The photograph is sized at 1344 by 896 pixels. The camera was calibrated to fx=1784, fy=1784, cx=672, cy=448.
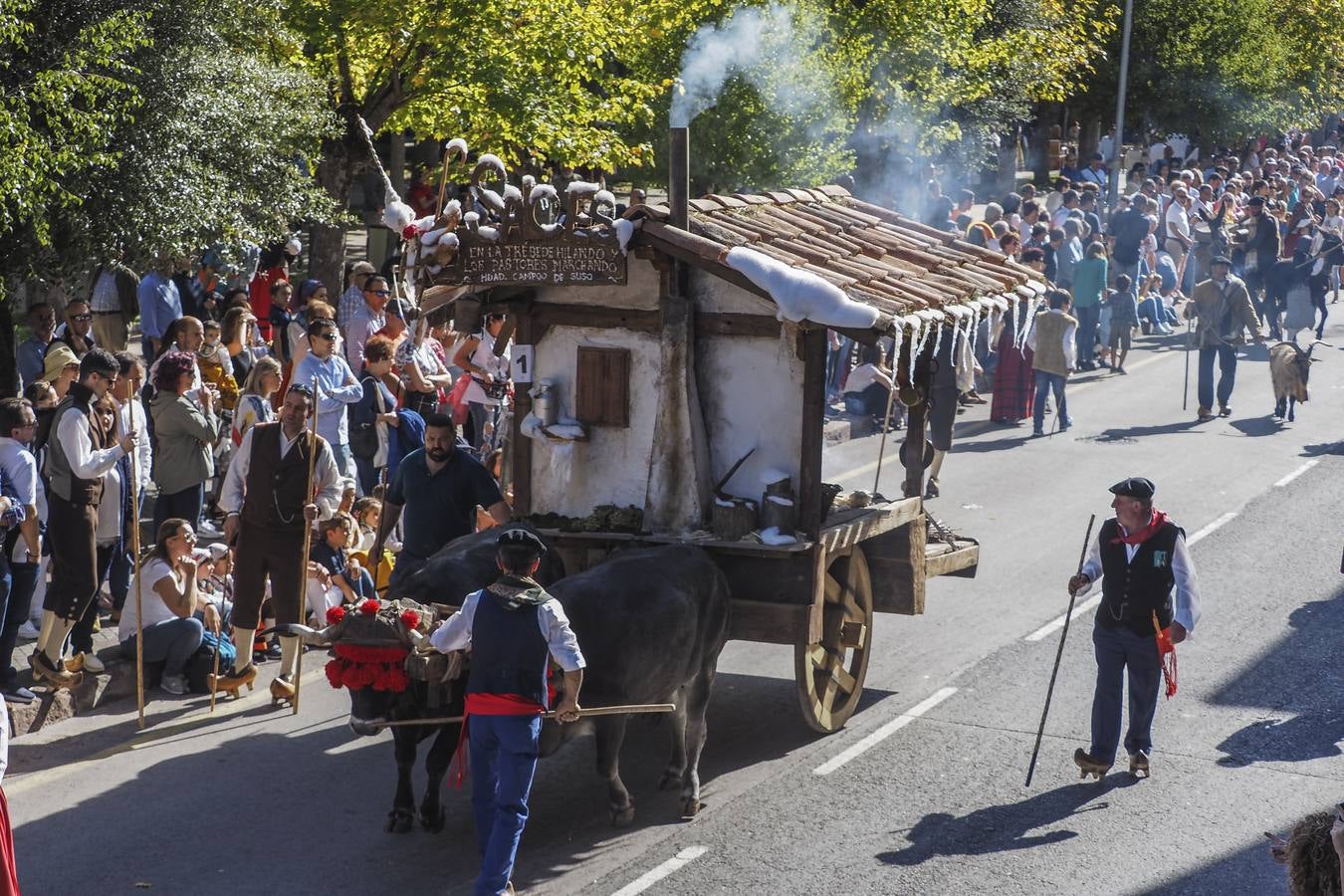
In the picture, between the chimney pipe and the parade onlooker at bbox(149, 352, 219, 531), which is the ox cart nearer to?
the chimney pipe

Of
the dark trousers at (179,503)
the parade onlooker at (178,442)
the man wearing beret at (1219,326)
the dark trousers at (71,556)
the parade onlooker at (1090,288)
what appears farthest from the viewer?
the parade onlooker at (1090,288)

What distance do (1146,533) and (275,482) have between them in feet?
16.6

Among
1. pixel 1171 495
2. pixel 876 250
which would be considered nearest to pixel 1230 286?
pixel 1171 495

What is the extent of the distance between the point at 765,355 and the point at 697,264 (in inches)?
27.6

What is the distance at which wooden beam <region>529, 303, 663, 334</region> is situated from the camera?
10.0 m

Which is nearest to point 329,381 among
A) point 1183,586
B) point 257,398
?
point 257,398

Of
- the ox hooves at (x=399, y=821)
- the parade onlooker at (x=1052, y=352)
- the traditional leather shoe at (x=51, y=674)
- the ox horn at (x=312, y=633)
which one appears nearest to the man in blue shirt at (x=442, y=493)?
the ox hooves at (x=399, y=821)

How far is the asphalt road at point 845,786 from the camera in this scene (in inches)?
328

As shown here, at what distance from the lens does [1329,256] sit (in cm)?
2655

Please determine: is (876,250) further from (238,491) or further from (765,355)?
(238,491)

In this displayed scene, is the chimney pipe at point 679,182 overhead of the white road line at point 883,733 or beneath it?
overhead

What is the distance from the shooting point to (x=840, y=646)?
10438 mm

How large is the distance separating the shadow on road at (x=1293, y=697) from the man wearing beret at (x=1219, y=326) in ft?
25.1

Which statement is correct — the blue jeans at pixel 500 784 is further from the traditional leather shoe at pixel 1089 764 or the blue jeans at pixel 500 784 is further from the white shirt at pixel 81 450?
the white shirt at pixel 81 450
